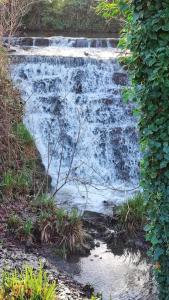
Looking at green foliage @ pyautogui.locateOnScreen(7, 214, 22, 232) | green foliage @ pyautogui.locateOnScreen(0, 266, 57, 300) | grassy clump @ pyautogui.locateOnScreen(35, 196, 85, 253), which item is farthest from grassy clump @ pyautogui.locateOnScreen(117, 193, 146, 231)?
green foliage @ pyautogui.locateOnScreen(0, 266, 57, 300)

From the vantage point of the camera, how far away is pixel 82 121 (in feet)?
38.9

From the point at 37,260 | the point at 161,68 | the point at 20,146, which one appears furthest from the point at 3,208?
the point at 161,68

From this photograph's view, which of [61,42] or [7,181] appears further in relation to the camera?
[61,42]

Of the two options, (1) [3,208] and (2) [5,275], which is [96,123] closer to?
(1) [3,208]

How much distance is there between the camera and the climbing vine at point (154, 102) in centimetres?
440

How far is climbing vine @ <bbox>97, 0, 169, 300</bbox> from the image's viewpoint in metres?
4.40

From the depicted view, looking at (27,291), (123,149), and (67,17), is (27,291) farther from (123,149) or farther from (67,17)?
(67,17)

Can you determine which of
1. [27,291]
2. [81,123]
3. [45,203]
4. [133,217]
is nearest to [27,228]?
[45,203]

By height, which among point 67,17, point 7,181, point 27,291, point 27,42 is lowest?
point 7,181

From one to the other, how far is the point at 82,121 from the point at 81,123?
176 millimetres

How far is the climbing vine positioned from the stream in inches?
151

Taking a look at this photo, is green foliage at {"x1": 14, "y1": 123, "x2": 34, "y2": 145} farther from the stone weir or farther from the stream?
the stone weir

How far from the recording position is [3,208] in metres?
7.77

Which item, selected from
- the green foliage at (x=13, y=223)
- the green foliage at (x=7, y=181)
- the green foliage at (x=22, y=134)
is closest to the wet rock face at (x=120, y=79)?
the green foliage at (x=22, y=134)
